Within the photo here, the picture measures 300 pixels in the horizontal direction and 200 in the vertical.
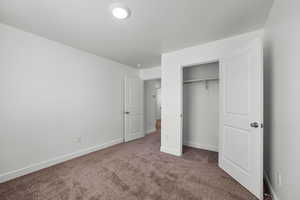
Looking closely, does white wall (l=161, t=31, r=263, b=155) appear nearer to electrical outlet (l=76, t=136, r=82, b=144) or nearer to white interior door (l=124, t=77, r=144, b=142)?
white interior door (l=124, t=77, r=144, b=142)

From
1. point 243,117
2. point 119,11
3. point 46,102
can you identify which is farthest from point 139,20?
point 46,102

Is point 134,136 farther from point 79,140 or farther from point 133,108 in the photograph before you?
point 79,140

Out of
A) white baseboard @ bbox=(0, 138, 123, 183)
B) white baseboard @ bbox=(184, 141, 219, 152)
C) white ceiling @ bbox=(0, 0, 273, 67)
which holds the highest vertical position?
white ceiling @ bbox=(0, 0, 273, 67)

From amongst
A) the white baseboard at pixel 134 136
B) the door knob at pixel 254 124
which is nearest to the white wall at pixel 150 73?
the white baseboard at pixel 134 136

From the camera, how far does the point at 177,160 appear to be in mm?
2521

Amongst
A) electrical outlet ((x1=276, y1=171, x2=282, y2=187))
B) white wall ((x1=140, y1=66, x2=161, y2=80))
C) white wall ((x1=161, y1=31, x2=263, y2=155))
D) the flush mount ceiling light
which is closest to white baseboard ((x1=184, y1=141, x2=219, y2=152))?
white wall ((x1=161, y1=31, x2=263, y2=155))

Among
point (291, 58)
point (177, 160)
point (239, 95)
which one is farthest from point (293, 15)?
point (177, 160)

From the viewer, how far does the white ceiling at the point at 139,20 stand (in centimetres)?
147

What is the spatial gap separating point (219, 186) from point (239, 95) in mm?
1361

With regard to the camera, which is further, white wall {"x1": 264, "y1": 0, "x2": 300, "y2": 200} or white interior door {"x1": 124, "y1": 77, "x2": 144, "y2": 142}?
white interior door {"x1": 124, "y1": 77, "x2": 144, "y2": 142}

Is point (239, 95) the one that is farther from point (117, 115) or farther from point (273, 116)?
point (117, 115)

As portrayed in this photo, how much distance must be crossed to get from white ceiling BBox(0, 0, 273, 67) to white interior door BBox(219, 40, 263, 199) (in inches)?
19.2

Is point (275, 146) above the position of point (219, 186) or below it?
above

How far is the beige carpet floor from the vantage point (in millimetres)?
1554
